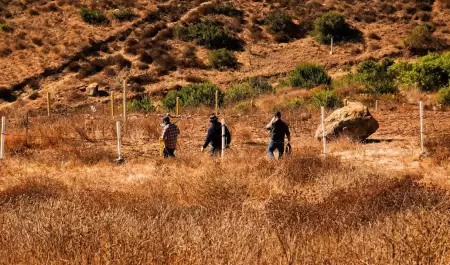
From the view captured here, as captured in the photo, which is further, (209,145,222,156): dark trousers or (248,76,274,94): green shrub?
(248,76,274,94): green shrub

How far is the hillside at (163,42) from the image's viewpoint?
3528 cm

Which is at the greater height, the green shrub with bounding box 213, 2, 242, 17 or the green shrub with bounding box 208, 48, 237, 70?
the green shrub with bounding box 213, 2, 242, 17

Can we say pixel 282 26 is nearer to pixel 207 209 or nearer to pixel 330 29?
pixel 330 29

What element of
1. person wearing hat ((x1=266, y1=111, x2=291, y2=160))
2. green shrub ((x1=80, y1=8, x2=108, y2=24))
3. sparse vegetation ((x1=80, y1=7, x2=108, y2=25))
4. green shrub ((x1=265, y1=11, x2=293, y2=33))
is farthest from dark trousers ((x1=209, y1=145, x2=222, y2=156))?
green shrub ((x1=80, y1=8, x2=108, y2=24))

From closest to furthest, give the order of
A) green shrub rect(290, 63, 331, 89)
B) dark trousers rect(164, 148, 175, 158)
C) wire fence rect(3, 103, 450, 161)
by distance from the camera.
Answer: dark trousers rect(164, 148, 175, 158) < wire fence rect(3, 103, 450, 161) < green shrub rect(290, 63, 331, 89)

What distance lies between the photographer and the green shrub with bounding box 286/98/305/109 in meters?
23.1

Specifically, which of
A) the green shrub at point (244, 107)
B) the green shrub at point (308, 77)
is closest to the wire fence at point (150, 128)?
the green shrub at point (244, 107)

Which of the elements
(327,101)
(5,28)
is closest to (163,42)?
(5,28)

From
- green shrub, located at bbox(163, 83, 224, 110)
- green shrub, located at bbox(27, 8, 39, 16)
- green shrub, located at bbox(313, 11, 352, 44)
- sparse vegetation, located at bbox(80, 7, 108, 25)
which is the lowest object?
green shrub, located at bbox(163, 83, 224, 110)

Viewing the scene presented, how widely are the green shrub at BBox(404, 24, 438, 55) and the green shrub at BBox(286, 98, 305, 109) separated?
17227 mm

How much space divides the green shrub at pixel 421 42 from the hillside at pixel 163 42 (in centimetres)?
69

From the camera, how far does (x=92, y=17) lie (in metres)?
43.0

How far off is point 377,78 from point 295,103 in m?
7.47

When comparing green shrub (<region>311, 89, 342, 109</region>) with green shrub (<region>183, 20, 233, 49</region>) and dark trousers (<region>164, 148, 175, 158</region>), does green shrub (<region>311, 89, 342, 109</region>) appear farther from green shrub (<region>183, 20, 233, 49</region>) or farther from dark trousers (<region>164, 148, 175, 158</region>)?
green shrub (<region>183, 20, 233, 49</region>)
